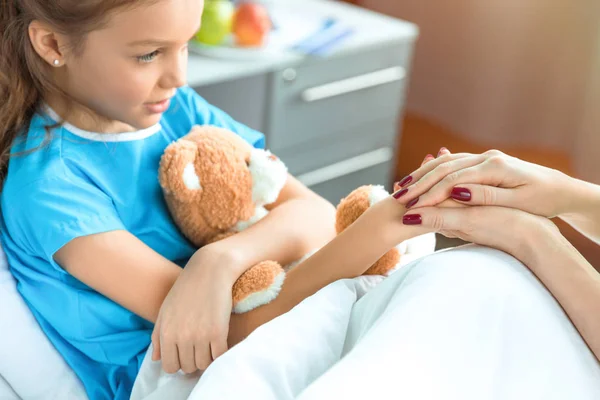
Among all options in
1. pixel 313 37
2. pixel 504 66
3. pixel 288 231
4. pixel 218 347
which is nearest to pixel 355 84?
pixel 313 37

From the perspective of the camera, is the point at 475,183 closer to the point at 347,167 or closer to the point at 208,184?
the point at 208,184

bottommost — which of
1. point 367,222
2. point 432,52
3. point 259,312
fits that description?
point 432,52

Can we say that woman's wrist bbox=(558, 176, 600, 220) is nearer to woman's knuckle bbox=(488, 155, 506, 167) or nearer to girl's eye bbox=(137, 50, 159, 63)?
woman's knuckle bbox=(488, 155, 506, 167)

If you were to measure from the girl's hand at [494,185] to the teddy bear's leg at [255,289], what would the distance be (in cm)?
20

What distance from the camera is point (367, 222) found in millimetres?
1009

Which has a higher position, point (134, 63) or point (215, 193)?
point (134, 63)

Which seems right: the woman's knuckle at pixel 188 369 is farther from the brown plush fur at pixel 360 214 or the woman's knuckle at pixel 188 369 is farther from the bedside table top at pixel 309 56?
the bedside table top at pixel 309 56

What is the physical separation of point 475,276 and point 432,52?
2331 millimetres

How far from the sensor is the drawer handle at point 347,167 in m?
2.29

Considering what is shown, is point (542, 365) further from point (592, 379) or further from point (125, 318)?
point (125, 318)

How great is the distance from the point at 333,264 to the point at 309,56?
108 cm

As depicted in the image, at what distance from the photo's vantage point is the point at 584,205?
3.33 ft

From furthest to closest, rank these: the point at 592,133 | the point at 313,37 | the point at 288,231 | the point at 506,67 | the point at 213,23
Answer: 1. the point at 506,67
2. the point at 592,133
3. the point at 313,37
4. the point at 213,23
5. the point at 288,231

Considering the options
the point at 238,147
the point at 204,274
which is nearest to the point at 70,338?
the point at 204,274
